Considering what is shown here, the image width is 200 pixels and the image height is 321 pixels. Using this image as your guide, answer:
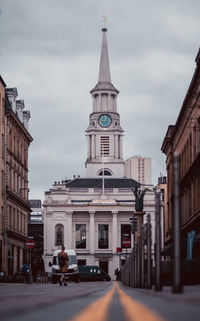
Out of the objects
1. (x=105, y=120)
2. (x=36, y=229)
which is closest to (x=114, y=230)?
(x=105, y=120)

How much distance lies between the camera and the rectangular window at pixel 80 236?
12838 cm

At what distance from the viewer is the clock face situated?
145000 mm

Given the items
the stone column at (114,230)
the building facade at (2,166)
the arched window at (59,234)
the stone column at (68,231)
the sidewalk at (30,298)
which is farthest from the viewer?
the arched window at (59,234)

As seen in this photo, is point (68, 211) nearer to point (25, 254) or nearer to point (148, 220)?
point (25, 254)

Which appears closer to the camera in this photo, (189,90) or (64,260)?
(64,260)

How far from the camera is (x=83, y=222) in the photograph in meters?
130

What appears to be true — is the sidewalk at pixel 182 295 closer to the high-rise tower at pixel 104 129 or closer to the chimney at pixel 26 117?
the chimney at pixel 26 117

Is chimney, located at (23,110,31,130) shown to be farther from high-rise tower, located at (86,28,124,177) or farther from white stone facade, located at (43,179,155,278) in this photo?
high-rise tower, located at (86,28,124,177)

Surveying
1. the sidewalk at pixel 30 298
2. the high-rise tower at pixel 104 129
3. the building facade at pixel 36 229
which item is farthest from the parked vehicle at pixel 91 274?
the high-rise tower at pixel 104 129

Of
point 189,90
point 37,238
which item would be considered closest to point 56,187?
point 37,238

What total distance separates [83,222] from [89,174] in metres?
13.0

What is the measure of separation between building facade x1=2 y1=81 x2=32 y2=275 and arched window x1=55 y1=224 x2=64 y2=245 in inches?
1688

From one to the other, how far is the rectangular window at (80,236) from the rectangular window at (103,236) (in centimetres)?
262

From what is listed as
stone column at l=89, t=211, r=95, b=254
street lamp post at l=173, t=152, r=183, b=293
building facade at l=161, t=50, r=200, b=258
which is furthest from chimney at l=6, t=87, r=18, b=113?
street lamp post at l=173, t=152, r=183, b=293
